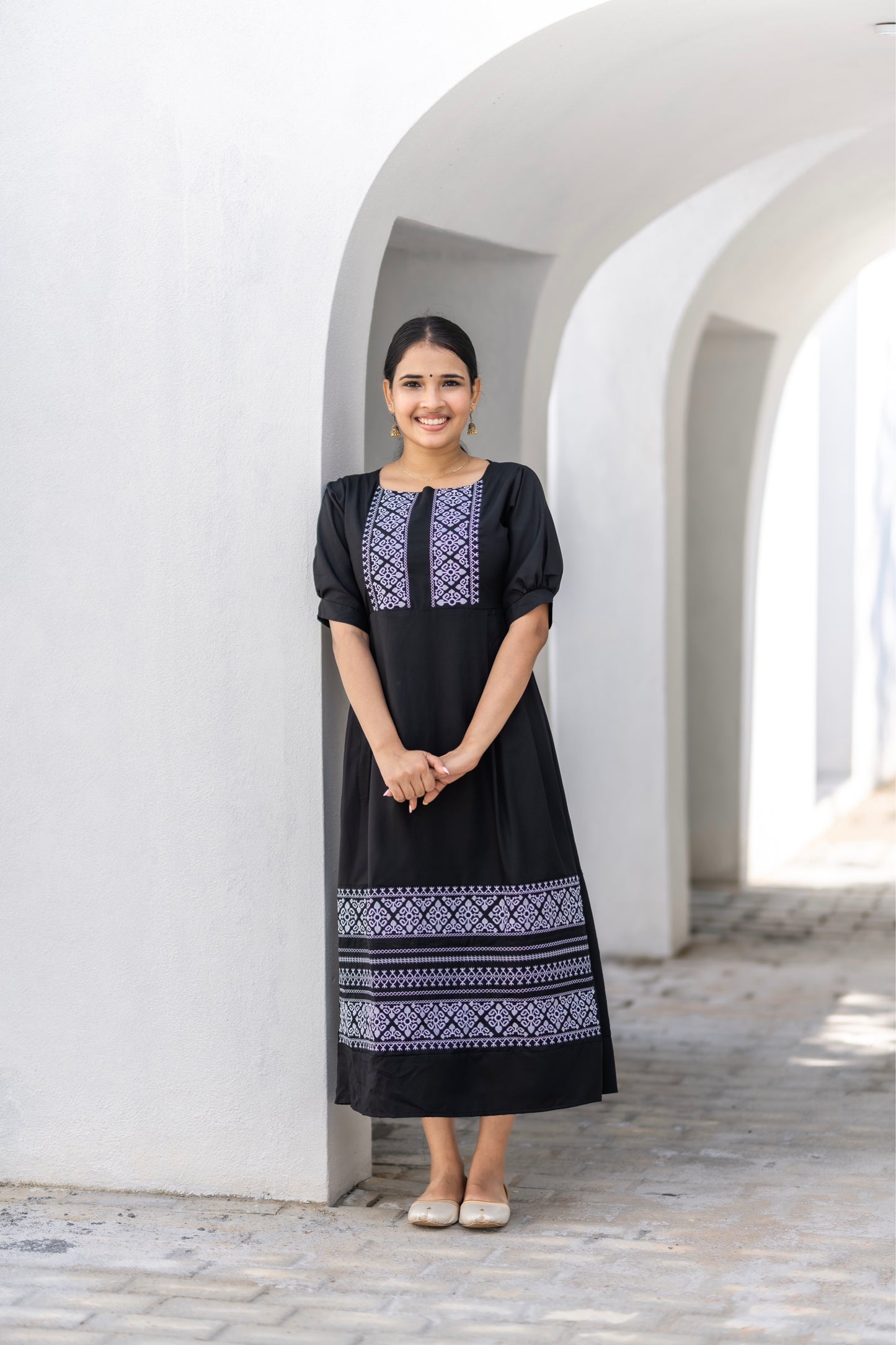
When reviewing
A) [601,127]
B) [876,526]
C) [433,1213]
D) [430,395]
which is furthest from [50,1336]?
[876,526]

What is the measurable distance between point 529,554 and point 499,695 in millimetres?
324

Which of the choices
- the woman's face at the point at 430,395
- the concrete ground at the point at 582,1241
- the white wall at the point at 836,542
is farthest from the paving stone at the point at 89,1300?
the white wall at the point at 836,542

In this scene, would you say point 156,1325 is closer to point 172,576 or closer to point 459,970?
point 459,970

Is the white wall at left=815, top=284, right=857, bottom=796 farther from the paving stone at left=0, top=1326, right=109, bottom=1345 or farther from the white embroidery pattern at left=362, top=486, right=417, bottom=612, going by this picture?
the paving stone at left=0, top=1326, right=109, bottom=1345

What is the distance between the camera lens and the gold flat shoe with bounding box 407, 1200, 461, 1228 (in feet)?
12.5

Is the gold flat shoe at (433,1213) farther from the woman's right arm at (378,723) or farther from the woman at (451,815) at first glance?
the woman's right arm at (378,723)

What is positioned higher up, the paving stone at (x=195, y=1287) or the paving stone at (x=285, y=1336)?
the paving stone at (x=285, y=1336)

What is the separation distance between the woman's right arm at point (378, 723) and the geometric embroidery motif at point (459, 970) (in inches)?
9.8

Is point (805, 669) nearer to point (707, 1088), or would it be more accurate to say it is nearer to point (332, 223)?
point (707, 1088)

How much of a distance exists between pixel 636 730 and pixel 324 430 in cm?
326

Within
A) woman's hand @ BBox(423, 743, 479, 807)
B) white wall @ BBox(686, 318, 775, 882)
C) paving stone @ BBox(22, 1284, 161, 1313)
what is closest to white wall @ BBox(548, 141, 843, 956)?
white wall @ BBox(686, 318, 775, 882)

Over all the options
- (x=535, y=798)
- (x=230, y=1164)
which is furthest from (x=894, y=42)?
(x=230, y=1164)

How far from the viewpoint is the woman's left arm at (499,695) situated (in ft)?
12.1

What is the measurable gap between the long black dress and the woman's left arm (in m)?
0.05
